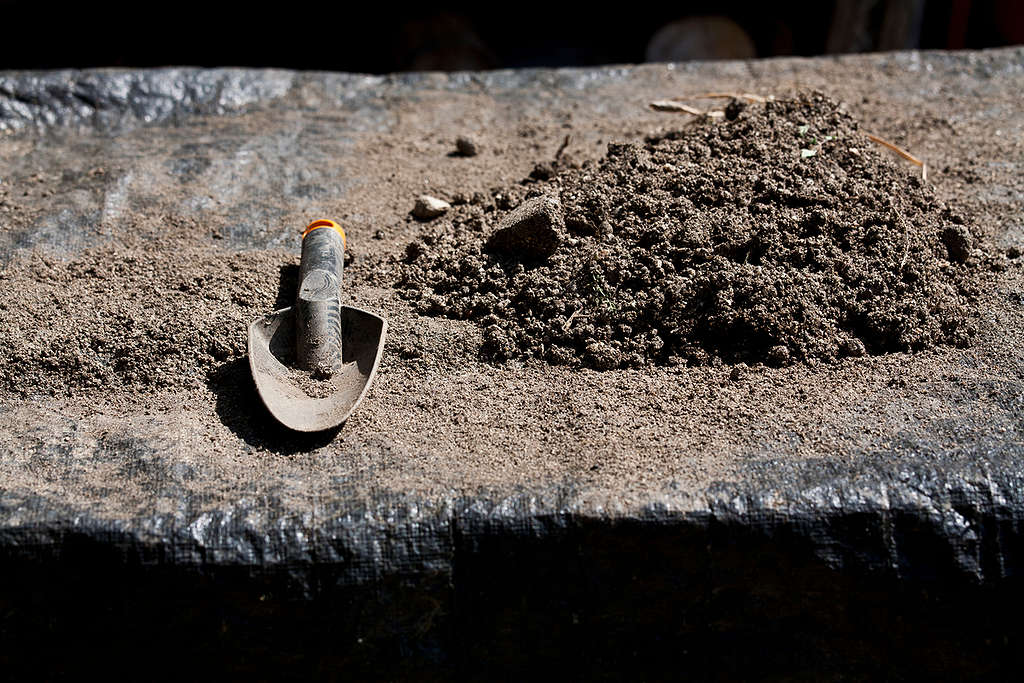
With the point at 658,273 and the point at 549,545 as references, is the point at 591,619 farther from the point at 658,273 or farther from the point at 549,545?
the point at 658,273

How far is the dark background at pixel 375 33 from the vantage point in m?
5.67

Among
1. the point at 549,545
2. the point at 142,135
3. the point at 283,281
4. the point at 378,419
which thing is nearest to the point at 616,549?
the point at 549,545

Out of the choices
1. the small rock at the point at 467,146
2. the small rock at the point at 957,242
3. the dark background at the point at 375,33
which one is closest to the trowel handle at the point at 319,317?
the small rock at the point at 467,146

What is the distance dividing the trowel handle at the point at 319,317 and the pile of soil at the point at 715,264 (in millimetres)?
210

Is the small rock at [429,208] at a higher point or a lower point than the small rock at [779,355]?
higher

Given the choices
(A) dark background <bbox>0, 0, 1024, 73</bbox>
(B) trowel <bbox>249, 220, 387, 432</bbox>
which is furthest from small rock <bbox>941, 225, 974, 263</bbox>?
(A) dark background <bbox>0, 0, 1024, 73</bbox>

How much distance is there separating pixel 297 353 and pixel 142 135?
4.52 feet

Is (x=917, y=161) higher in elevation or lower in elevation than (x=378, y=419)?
higher

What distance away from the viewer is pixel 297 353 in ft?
6.89

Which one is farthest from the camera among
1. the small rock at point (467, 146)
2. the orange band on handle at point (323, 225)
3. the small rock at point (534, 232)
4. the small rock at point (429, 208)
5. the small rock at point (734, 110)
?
the small rock at point (467, 146)

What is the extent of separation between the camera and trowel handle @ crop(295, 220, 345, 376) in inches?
81.6

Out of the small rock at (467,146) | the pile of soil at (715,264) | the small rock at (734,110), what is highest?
the small rock at (467,146)

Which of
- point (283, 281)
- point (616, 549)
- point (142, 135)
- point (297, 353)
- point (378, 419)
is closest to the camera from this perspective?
point (616, 549)

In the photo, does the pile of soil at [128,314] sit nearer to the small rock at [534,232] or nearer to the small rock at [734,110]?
the small rock at [534,232]
